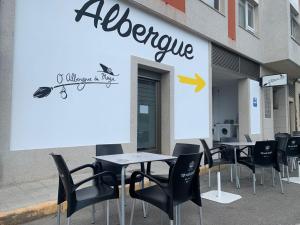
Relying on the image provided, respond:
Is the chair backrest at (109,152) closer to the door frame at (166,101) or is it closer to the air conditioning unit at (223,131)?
the door frame at (166,101)

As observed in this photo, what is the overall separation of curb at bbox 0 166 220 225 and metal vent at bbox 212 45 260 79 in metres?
6.76

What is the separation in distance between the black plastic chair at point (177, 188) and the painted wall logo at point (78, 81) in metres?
2.68

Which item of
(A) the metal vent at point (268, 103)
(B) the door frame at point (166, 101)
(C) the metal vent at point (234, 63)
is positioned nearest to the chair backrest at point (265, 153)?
(B) the door frame at point (166, 101)

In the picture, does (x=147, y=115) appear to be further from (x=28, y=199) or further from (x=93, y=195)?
(x=93, y=195)

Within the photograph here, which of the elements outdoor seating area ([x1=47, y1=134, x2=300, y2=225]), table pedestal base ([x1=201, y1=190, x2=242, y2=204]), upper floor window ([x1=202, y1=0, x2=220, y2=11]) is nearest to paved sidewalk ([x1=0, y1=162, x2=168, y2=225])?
outdoor seating area ([x1=47, y1=134, x2=300, y2=225])

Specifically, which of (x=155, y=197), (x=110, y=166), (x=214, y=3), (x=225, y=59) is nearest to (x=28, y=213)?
(x=110, y=166)

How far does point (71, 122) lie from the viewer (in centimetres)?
492

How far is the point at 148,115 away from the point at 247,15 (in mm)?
6720

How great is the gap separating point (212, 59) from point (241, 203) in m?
5.40

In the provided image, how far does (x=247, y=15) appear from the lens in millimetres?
10453

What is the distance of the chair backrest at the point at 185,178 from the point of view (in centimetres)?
245

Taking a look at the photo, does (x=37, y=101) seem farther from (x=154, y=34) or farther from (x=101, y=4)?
(x=154, y=34)

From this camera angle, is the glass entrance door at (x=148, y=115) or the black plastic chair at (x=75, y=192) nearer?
the black plastic chair at (x=75, y=192)

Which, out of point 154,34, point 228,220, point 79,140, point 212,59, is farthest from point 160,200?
point 212,59
